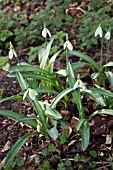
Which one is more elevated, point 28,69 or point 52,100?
point 28,69

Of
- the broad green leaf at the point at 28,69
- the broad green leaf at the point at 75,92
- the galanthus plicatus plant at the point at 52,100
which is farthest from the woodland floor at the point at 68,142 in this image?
→ the broad green leaf at the point at 28,69

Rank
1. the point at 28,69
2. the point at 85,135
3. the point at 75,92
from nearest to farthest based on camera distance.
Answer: the point at 85,135 → the point at 75,92 → the point at 28,69

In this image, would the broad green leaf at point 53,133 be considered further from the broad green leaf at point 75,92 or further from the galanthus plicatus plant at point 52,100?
the broad green leaf at point 75,92

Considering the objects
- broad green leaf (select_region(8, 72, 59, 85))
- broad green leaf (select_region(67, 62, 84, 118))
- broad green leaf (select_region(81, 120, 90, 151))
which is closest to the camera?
broad green leaf (select_region(81, 120, 90, 151))

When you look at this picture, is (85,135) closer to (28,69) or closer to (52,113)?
(52,113)

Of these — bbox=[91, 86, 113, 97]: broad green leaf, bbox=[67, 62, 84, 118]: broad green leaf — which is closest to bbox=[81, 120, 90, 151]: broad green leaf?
bbox=[67, 62, 84, 118]: broad green leaf

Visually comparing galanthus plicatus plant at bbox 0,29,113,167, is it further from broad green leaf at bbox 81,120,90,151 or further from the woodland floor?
the woodland floor

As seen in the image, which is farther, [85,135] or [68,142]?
[68,142]

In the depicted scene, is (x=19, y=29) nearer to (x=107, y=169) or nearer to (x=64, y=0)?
(x=64, y=0)

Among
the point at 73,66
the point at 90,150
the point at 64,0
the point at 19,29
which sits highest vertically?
the point at 64,0

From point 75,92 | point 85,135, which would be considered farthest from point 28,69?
point 85,135

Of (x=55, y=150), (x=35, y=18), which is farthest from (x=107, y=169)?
(x=35, y=18)
